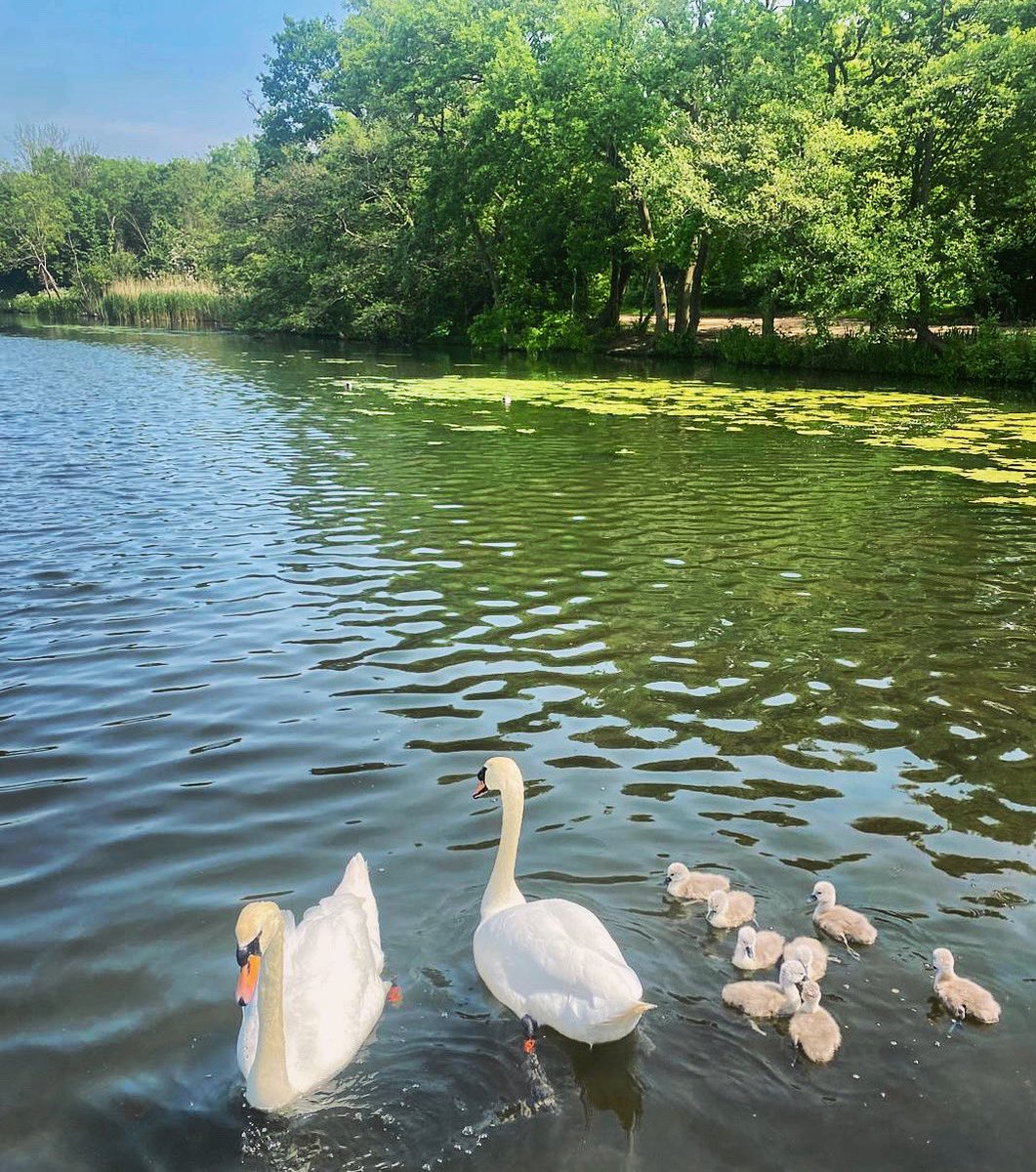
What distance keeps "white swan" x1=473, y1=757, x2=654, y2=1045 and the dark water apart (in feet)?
0.64

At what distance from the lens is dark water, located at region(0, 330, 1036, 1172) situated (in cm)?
359

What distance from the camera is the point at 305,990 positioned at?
12.8 ft

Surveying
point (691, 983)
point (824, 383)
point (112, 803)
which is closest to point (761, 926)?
point (691, 983)

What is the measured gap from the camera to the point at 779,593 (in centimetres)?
981

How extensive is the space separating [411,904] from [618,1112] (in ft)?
5.25

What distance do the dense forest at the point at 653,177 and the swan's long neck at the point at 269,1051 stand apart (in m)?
31.6

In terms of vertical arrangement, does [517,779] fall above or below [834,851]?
above

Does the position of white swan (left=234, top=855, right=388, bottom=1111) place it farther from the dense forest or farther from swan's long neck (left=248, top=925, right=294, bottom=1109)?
the dense forest

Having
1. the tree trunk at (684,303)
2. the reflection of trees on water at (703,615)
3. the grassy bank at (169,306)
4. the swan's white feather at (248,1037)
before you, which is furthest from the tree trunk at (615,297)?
the swan's white feather at (248,1037)

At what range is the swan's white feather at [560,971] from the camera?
11.9 ft

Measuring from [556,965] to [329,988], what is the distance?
0.94 meters

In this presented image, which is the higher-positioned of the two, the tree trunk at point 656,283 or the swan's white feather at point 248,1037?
the tree trunk at point 656,283

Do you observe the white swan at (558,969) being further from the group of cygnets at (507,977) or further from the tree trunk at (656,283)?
the tree trunk at (656,283)

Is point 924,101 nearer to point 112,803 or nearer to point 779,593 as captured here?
point 779,593
